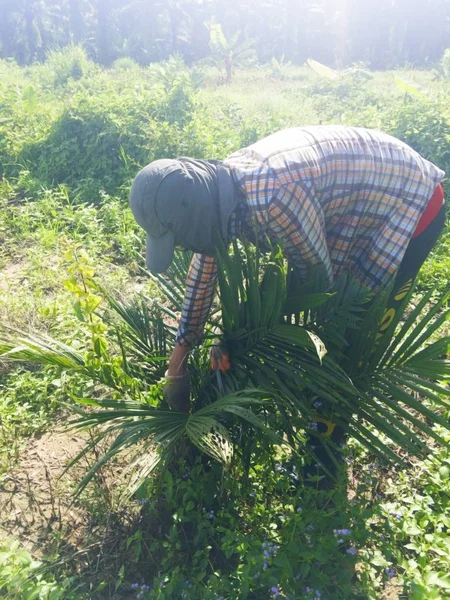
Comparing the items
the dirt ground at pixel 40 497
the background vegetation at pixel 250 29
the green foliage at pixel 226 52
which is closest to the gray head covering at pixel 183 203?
the dirt ground at pixel 40 497

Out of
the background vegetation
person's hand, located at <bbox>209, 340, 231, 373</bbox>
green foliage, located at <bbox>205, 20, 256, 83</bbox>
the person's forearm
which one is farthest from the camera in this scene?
the background vegetation

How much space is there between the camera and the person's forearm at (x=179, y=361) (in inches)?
76.1

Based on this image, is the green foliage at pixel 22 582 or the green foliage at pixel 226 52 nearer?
the green foliage at pixel 22 582

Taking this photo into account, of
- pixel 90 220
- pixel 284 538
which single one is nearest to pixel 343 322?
pixel 284 538

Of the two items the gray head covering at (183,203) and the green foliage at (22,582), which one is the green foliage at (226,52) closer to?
the gray head covering at (183,203)

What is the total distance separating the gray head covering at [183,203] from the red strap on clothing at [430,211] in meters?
0.75

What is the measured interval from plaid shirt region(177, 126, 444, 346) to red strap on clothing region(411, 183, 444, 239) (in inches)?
1.9

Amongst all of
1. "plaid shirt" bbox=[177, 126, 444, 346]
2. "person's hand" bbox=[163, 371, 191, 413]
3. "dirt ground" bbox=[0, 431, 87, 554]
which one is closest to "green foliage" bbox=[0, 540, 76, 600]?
"dirt ground" bbox=[0, 431, 87, 554]

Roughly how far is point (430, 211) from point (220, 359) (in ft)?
3.18

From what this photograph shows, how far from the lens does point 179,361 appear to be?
76.5 inches

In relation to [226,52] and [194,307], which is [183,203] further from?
[226,52]

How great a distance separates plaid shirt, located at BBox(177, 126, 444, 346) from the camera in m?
1.69

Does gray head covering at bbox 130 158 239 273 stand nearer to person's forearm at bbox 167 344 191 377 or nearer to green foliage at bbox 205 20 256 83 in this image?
person's forearm at bbox 167 344 191 377

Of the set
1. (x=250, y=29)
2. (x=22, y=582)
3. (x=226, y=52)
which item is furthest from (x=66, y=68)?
(x=22, y=582)
